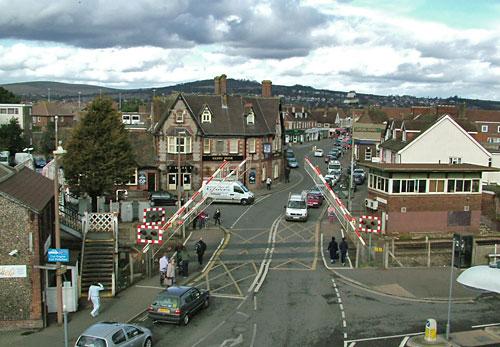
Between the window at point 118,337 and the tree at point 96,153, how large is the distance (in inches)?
799

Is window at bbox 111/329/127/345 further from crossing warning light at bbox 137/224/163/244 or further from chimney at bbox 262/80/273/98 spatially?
chimney at bbox 262/80/273/98

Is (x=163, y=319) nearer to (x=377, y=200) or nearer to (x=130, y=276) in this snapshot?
(x=130, y=276)

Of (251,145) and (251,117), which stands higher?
(251,117)

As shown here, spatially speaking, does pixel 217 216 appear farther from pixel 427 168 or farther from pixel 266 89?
pixel 266 89

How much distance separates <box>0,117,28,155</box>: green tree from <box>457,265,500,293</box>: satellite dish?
7596 centimetres

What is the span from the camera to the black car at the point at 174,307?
63.7 ft

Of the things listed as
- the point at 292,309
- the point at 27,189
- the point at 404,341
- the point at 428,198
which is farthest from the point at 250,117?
the point at 404,341

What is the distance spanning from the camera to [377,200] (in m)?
36.9

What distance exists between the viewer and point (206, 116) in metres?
56.0

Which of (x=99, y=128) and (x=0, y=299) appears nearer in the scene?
(x=0, y=299)

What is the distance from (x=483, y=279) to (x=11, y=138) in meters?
79.0

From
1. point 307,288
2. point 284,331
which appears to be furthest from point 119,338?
point 307,288

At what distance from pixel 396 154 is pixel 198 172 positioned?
20986mm

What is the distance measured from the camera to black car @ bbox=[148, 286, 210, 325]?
19.4m
